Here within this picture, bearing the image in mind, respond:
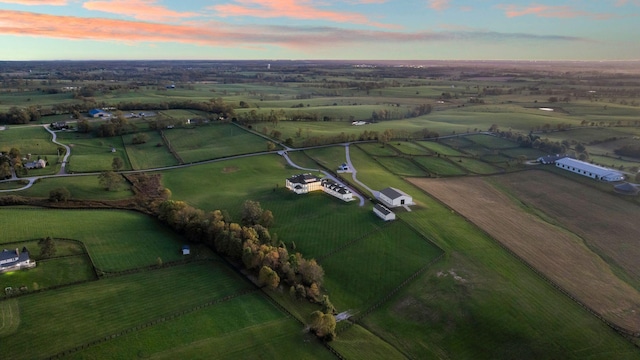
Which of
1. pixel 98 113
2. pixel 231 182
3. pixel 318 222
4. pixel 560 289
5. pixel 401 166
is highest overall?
pixel 98 113

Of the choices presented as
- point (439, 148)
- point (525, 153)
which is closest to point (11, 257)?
point (439, 148)

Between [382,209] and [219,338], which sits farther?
[382,209]

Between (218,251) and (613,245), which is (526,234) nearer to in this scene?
(613,245)

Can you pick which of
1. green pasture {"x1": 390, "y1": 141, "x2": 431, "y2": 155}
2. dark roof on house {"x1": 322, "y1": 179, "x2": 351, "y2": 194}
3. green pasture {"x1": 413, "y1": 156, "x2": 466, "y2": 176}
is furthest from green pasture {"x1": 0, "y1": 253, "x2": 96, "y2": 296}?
green pasture {"x1": 390, "y1": 141, "x2": 431, "y2": 155}

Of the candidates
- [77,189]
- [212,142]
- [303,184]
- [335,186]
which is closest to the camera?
[77,189]

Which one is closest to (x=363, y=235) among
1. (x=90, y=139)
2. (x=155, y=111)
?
(x=90, y=139)

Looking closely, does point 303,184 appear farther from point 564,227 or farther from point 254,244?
point 564,227

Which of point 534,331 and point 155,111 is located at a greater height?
point 155,111
